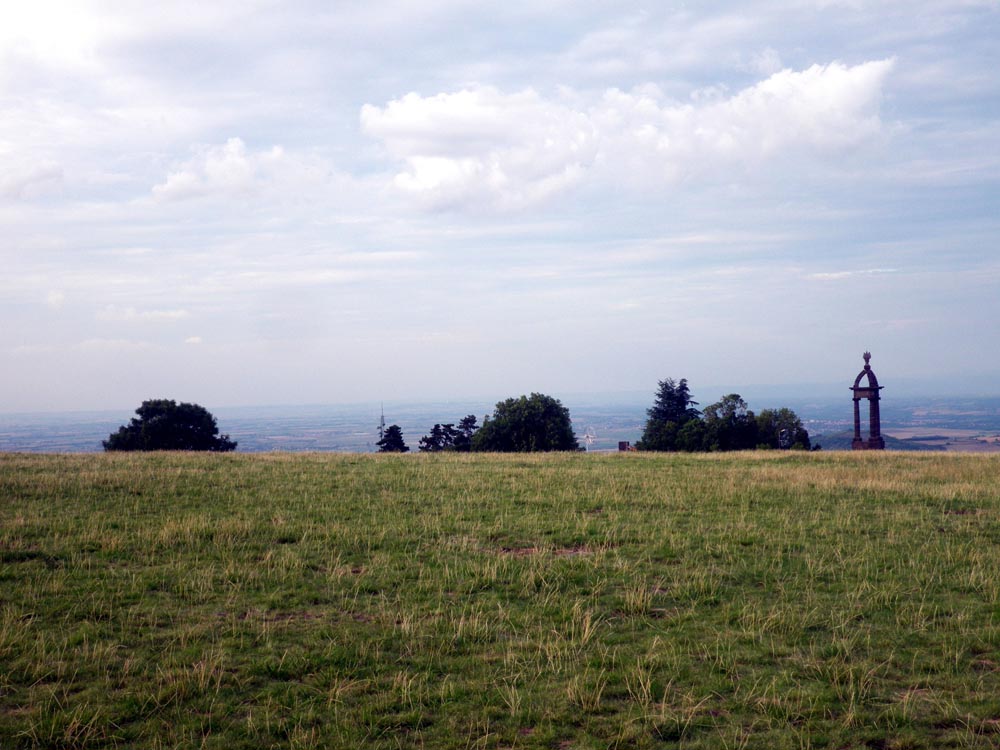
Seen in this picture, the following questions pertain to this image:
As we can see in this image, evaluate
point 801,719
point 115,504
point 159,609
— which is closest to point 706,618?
point 801,719

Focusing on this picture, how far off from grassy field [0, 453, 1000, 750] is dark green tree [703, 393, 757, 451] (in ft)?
162

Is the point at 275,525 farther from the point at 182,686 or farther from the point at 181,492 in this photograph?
the point at 182,686

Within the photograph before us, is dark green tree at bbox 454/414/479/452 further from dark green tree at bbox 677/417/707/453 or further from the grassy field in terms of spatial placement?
the grassy field

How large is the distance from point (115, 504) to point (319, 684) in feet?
43.4

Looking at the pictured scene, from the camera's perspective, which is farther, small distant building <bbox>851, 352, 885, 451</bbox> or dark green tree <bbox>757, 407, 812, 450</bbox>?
dark green tree <bbox>757, 407, 812, 450</bbox>

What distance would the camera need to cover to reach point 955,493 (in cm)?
2158

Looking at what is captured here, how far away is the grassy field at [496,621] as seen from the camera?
7066 millimetres

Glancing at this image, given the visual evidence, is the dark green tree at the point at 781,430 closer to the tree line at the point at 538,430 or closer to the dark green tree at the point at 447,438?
the tree line at the point at 538,430

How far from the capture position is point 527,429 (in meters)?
66.3

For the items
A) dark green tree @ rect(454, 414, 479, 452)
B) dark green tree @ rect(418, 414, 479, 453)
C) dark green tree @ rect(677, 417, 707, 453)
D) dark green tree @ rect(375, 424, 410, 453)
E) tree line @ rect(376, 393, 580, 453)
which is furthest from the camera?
dark green tree @ rect(375, 424, 410, 453)

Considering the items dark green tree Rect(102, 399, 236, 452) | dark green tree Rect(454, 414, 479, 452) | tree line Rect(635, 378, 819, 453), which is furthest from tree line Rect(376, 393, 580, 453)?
dark green tree Rect(102, 399, 236, 452)

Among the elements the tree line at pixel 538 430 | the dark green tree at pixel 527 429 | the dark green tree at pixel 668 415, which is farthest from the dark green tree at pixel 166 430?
the dark green tree at pixel 668 415

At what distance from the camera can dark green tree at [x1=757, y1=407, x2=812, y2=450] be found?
250 feet

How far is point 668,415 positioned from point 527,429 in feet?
69.6
